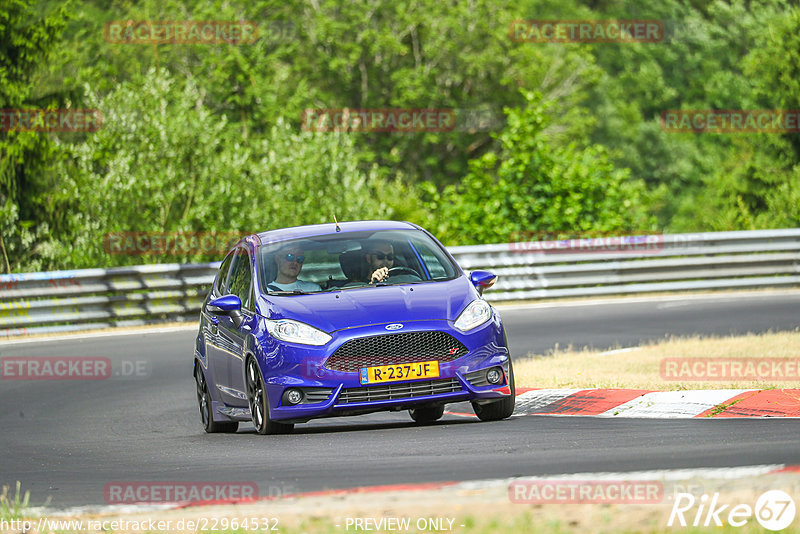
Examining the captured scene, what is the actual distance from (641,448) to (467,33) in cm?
4433

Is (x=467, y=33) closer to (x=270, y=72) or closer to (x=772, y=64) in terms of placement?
(x=270, y=72)

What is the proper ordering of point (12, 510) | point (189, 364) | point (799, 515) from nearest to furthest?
point (799, 515) → point (12, 510) → point (189, 364)

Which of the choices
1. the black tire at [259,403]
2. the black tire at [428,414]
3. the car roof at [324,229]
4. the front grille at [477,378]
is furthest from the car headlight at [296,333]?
the black tire at [428,414]

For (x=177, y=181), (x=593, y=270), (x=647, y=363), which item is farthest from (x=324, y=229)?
(x=177, y=181)

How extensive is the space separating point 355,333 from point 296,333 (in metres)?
0.45

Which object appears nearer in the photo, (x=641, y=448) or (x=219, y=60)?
(x=641, y=448)

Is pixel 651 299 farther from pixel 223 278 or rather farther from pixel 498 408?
pixel 498 408

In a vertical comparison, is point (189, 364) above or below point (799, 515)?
below

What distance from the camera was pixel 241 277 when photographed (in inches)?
432

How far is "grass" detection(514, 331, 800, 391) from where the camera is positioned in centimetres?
1162

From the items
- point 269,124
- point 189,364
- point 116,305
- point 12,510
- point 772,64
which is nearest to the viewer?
point 12,510

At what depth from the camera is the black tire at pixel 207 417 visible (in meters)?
11.2

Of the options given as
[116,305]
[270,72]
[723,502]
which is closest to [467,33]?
[270,72]

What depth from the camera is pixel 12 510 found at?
689cm
